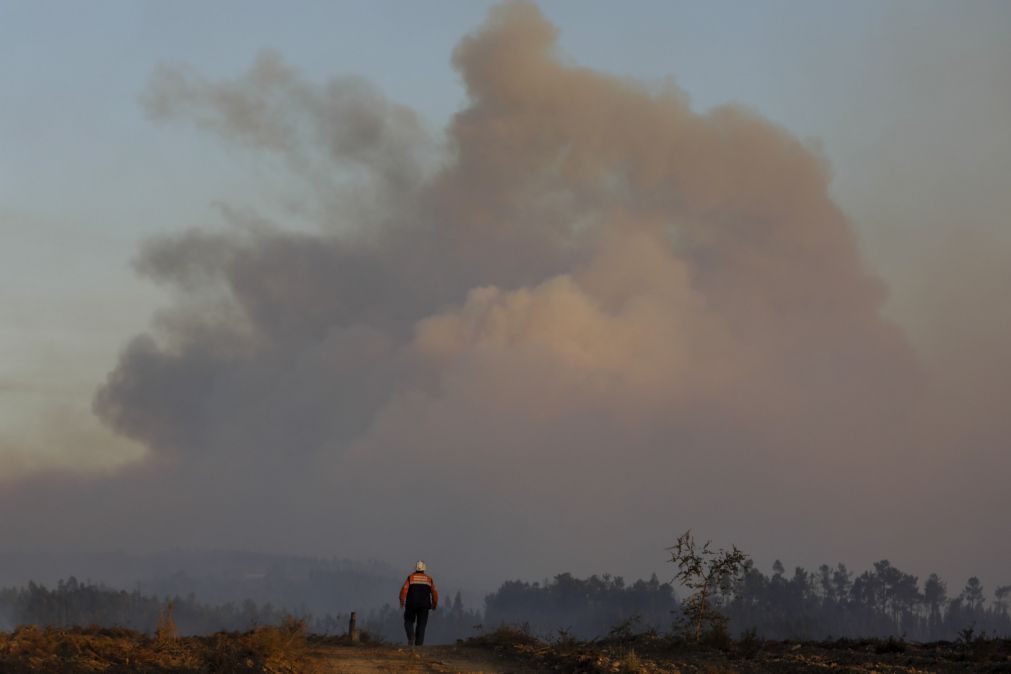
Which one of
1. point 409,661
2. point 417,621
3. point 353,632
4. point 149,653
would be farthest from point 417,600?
point 149,653

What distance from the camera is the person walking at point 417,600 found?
32.0 m

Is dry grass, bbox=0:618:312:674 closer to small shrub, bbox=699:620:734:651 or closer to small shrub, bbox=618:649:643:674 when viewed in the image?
small shrub, bbox=618:649:643:674

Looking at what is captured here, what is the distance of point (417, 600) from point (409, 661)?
4604 millimetres

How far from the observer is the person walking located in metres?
32.0

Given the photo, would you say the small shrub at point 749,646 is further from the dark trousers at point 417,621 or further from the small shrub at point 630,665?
the dark trousers at point 417,621

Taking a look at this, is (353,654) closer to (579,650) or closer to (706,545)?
(579,650)

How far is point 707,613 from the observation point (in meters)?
29.3

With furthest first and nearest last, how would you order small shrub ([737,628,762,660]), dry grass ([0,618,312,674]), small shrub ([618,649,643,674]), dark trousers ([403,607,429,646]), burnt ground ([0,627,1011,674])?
dark trousers ([403,607,429,646])
small shrub ([737,628,762,660])
small shrub ([618,649,643,674])
burnt ground ([0,627,1011,674])
dry grass ([0,618,312,674])

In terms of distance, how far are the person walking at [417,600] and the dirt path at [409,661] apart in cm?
133

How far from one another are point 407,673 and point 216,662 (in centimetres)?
463

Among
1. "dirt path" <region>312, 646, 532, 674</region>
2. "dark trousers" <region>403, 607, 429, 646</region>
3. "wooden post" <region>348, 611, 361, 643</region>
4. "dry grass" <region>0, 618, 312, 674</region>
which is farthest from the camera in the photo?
"wooden post" <region>348, 611, 361, 643</region>

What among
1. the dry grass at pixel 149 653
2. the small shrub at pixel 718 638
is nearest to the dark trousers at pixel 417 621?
the dry grass at pixel 149 653

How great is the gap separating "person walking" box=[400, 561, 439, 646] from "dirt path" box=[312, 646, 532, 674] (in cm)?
133

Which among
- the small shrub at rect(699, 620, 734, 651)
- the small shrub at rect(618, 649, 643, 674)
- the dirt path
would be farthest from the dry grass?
the small shrub at rect(699, 620, 734, 651)
